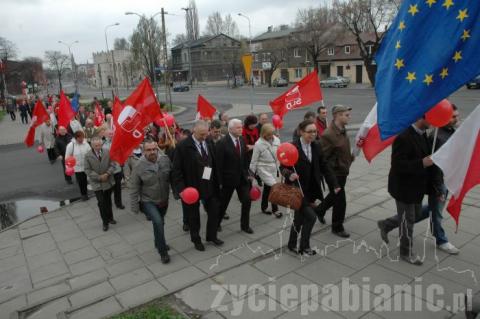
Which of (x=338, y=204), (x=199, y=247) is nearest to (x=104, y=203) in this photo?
(x=199, y=247)

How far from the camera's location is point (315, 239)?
5.91 metres

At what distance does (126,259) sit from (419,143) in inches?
168

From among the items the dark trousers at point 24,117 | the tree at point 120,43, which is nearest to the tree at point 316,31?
the dark trousers at point 24,117

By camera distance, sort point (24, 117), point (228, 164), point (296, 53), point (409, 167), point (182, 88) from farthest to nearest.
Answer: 1. point (182, 88)
2. point (296, 53)
3. point (24, 117)
4. point (228, 164)
5. point (409, 167)

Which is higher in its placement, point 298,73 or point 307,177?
point 298,73

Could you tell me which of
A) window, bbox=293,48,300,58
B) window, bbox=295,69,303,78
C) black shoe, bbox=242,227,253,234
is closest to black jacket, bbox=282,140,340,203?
black shoe, bbox=242,227,253,234

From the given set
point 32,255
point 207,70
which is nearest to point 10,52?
point 207,70

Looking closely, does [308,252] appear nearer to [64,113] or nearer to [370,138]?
[370,138]

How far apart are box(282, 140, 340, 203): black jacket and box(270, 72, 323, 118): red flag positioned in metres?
3.22

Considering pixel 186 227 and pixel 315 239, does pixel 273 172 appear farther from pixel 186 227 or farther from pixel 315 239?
pixel 186 227

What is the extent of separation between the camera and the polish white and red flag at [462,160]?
329 centimetres

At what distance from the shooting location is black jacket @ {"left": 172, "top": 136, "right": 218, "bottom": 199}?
18.2 ft

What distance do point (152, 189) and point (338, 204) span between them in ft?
8.84

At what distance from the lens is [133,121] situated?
6.57 m
